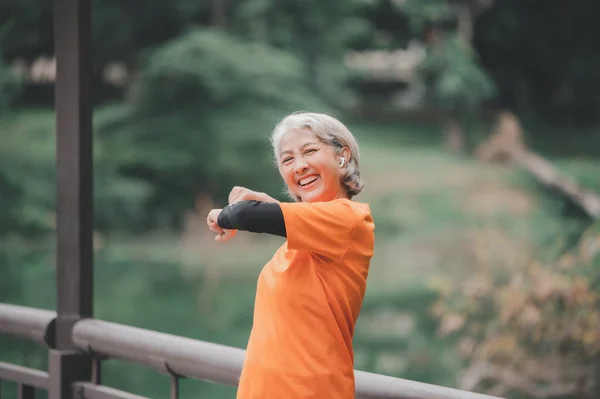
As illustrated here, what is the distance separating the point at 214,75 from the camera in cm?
683

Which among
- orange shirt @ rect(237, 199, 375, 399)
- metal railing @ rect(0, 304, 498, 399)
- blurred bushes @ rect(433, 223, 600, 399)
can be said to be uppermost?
orange shirt @ rect(237, 199, 375, 399)

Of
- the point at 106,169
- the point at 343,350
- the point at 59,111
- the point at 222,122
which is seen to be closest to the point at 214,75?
the point at 222,122

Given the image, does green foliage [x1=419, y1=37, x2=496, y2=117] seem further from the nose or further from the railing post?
the nose

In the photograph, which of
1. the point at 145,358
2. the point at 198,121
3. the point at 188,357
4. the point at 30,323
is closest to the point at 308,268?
the point at 188,357

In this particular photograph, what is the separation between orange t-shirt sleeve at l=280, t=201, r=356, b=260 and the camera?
113 centimetres

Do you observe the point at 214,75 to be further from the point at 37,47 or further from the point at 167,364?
the point at 167,364

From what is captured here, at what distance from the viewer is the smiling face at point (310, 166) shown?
4.01ft

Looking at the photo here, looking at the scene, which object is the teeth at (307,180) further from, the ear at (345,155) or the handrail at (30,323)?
the handrail at (30,323)

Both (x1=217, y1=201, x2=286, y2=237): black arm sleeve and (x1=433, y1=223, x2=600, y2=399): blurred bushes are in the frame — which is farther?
(x1=433, y1=223, x2=600, y2=399): blurred bushes

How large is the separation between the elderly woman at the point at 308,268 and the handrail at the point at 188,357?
7.7 inches

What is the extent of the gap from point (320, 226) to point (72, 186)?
3.20 feet

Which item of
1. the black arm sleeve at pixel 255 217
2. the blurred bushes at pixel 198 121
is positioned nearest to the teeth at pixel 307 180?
the black arm sleeve at pixel 255 217

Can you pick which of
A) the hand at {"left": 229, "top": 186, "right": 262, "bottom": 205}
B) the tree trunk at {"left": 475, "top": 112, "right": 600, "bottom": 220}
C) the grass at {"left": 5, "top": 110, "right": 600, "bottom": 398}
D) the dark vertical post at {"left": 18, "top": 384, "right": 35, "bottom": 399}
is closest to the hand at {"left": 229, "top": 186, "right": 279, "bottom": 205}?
the hand at {"left": 229, "top": 186, "right": 262, "bottom": 205}

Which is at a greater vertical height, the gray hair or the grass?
the gray hair
